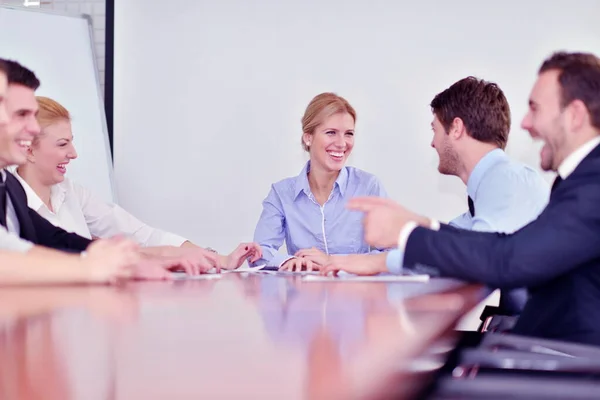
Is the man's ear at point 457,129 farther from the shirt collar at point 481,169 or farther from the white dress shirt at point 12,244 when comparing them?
the white dress shirt at point 12,244

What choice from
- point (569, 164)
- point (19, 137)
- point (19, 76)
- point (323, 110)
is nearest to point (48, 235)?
point (19, 137)

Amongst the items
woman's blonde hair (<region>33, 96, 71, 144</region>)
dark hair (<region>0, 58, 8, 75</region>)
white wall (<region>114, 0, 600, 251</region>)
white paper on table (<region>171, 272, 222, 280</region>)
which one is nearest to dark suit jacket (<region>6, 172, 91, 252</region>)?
dark hair (<region>0, 58, 8, 75</region>)

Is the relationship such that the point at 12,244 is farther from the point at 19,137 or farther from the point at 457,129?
the point at 457,129

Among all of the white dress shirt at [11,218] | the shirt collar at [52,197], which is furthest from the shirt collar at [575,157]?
the shirt collar at [52,197]

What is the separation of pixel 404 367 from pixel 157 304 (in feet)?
2.22

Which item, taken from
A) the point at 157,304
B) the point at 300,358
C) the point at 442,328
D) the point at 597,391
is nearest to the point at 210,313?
the point at 157,304

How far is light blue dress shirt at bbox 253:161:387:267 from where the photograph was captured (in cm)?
382

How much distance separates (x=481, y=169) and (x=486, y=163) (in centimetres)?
4

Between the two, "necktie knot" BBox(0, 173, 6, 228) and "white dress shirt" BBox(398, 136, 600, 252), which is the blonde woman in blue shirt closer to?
"necktie knot" BBox(0, 173, 6, 228)

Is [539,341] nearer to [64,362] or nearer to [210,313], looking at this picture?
[210,313]

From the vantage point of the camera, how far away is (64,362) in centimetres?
87

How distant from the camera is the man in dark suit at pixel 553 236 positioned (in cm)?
161

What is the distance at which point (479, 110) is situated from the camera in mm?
3266

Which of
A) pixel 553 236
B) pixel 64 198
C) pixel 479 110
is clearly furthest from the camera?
pixel 64 198
